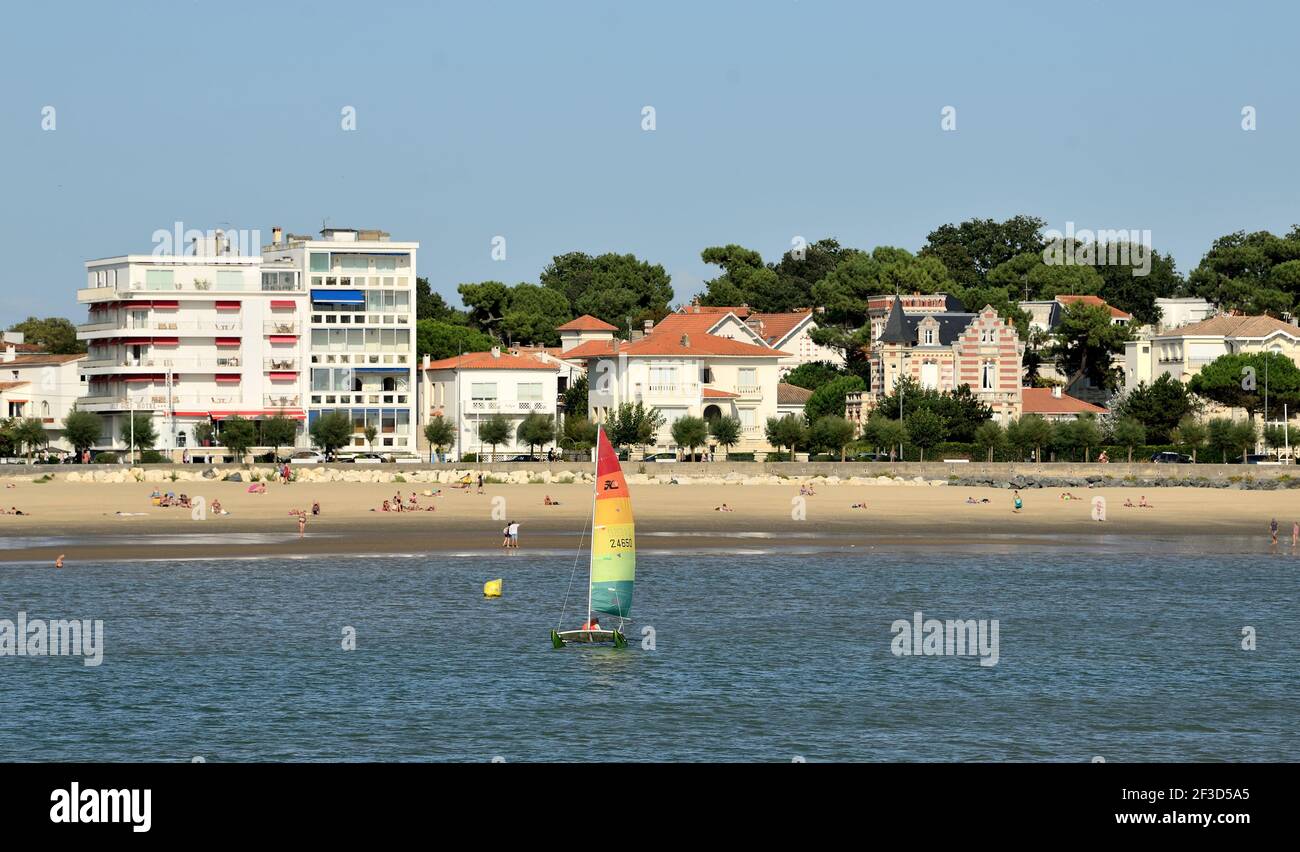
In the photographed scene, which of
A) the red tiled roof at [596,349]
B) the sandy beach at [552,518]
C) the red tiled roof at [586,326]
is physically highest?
the red tiled roof at [586,326]

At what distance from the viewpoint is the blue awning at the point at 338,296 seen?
381ft

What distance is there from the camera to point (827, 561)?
5428 centimetres

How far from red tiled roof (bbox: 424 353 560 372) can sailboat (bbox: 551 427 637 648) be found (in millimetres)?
82844

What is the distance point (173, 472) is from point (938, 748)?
228ft

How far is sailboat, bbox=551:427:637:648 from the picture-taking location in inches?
1344

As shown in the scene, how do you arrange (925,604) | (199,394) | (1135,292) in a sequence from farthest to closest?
(1135,292) < (199,394) < (925,604)

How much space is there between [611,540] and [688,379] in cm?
8273

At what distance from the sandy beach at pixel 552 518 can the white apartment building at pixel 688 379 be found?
2733cm

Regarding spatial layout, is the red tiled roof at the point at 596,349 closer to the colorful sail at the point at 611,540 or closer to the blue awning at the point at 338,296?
the blue awning at the point at 338,296

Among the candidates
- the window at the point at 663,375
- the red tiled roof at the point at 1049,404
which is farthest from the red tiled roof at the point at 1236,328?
the window at the point at 663,375

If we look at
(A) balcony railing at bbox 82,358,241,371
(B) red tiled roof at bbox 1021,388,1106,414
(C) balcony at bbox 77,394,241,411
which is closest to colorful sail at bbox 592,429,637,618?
(C) balcony at bbox 77,394,241,411
